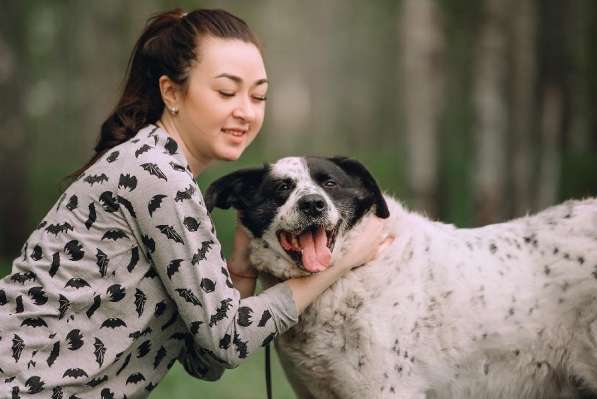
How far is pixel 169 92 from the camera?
3.37 meters

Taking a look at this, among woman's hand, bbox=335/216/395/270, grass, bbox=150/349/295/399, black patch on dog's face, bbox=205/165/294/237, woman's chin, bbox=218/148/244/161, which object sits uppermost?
woman's chin, bbox=218/148/244/161

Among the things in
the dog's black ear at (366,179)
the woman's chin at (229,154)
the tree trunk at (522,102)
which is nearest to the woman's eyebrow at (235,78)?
the woman's chin at (229,154)

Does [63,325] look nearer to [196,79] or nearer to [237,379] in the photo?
[196,79]

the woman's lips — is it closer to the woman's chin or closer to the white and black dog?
the woman's chin

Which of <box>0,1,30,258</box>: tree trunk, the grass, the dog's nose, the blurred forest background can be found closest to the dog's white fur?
the dog's nose

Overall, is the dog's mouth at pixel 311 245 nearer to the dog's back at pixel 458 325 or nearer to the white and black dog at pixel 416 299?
the white and black dog at pixel 416 299

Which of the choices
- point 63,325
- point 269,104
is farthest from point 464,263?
point 269,104

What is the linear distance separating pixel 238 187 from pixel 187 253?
2.54ft

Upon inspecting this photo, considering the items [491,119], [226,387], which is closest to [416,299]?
[226,387]

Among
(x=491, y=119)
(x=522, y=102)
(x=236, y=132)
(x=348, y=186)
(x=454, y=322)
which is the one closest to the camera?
(x=236, y=132)

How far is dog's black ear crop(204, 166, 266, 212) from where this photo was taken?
3.70m

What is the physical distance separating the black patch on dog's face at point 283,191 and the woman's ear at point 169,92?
0.43 meters

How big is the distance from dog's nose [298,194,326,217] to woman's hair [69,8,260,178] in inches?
25.1

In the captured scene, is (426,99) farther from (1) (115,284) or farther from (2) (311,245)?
(1) (115,284)
